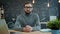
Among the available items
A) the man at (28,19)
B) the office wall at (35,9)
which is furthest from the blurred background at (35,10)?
the man at (28,19)

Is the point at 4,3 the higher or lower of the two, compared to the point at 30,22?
higher

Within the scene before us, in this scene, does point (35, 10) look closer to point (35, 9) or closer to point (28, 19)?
point (35, 9)

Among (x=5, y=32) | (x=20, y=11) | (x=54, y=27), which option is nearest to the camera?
(x=5, y=32)

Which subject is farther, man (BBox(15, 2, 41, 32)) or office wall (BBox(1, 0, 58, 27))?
office wall (BBox(1, 0, 58, 27))

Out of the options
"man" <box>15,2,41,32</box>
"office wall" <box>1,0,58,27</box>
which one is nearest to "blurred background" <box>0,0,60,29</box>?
"office wall" <box>1,0,58,27</box>

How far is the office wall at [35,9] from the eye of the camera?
4.21 metres

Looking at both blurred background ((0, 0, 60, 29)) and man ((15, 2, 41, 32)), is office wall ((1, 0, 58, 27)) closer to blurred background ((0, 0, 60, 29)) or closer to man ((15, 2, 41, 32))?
blurred background ((0, 0, 60, 29))

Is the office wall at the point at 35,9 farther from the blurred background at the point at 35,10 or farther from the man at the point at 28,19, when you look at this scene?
the man at the point at 28,19

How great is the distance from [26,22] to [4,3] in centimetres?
183

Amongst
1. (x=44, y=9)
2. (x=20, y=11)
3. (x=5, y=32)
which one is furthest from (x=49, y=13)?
(x=5, y=32)

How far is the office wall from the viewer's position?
4.21m

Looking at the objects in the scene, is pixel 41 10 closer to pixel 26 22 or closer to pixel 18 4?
pixel 18 4

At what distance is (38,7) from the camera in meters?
4.25

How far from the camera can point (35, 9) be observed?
4266 millimetres
